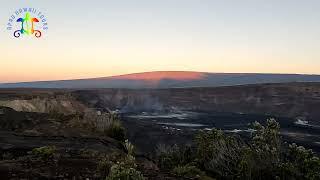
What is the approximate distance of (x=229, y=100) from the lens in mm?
97812

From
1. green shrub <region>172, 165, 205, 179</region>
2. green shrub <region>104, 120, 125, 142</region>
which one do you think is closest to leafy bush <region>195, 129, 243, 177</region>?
green shrub <region>172, 165, 205, 179</region>

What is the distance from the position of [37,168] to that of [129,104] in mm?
91480

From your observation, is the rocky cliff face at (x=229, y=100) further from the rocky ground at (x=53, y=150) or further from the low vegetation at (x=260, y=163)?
the low vegetation at (x=260, y=163)

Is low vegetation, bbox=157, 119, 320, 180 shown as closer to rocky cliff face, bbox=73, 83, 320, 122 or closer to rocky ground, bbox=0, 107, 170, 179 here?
rocky ground, bbox=0, 107, 170, 179

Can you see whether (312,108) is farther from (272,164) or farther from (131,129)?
(272,164)

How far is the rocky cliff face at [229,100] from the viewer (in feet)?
271

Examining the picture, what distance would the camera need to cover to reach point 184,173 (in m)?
11.6

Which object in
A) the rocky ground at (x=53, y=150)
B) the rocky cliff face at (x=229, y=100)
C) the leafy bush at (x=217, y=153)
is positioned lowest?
the rocky cliff face at (x=229, y=100)

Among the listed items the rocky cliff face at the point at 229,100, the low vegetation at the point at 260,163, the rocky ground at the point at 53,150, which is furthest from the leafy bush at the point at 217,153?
the rocky cliff face at the point at 229,100

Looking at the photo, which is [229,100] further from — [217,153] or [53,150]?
[53,150]

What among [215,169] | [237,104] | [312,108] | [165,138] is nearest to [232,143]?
[215,169]

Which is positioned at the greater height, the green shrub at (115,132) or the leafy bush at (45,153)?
the leafy bush at (45,153)

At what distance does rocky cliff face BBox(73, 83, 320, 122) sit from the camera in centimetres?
8250

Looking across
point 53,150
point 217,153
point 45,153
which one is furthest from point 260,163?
point 45,153
